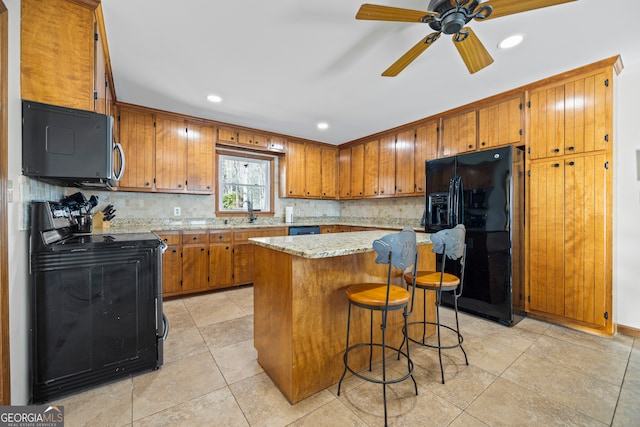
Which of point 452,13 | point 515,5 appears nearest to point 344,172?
point 452,13

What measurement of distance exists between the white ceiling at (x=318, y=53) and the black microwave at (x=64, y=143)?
807mm

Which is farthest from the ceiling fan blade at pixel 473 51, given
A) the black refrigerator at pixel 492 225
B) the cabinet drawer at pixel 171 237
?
the cabinet drawer at pixel 171 237

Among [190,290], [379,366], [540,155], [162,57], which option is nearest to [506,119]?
[540,155]

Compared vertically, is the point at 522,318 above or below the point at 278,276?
below

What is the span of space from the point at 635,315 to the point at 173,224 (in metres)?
5.41

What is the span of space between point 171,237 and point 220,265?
0.75 meters

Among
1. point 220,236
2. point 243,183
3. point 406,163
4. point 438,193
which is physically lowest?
point 220,236

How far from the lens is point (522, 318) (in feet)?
9.23

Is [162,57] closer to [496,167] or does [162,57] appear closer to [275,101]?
[275,101]

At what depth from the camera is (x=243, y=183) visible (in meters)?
4.72

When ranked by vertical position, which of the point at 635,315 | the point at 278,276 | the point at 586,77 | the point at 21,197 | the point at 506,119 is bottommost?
the point at 635,315

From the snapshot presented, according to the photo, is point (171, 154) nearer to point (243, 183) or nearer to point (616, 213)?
point (243, 183)

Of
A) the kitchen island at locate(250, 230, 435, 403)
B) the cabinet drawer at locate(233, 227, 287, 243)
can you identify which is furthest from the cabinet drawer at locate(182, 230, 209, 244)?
the kitchen island at locate(250, 230, 435, 403)

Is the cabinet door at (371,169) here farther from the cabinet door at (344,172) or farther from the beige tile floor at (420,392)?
the beige tile floor at (420,392)
